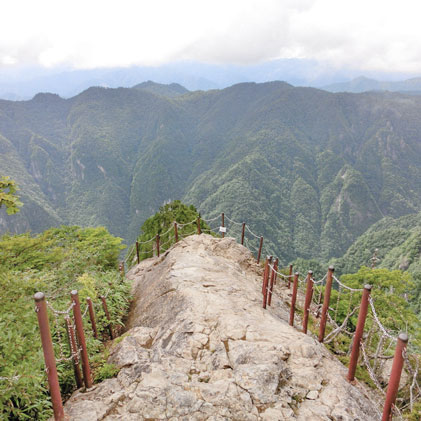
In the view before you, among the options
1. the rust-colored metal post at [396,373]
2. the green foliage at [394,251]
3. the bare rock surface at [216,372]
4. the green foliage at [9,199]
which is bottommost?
the green foliage at [394,251]

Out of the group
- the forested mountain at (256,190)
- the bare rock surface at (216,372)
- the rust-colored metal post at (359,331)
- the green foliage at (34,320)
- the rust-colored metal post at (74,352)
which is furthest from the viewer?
the forested mountain at (256,190)

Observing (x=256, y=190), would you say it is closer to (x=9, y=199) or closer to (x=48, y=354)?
(x=9, y=199)

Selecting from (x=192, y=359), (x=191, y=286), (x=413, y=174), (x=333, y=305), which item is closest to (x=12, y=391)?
(x=192, y=359)

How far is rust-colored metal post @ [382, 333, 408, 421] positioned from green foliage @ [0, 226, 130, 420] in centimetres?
449

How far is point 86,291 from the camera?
7723 millimetres

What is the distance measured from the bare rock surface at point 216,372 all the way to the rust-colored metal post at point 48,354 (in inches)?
10.6

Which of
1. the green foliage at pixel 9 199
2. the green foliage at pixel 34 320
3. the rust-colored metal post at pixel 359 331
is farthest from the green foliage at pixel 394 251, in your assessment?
the green foliage at pixel 9 199

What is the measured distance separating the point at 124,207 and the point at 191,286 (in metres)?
172

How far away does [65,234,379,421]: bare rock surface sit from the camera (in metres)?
4.33

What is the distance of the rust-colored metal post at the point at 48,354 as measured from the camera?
3.94m

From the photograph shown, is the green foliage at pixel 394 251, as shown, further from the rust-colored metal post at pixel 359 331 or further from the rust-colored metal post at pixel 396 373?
the rust-colored metal post at pixel 396 373

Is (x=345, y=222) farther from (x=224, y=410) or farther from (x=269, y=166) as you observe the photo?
(x=224, y=410)

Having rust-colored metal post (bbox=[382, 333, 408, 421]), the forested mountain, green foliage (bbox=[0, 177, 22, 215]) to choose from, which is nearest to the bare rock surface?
rust-colored metal post (bbox=[382, 333, 408, 421])

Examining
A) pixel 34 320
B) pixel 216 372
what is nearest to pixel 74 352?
pixel 34 320
